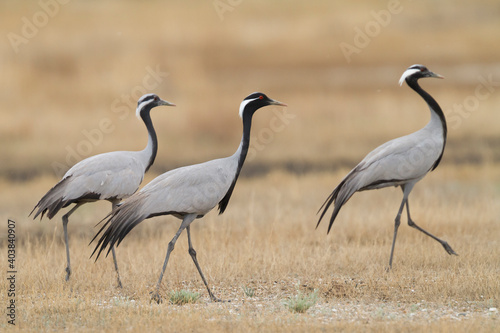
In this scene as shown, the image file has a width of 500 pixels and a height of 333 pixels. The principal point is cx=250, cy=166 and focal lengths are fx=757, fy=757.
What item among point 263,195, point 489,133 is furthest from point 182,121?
point 489,133

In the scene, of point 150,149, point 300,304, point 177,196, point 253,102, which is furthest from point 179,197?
point 150,149

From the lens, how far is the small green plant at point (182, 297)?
22.8 feet

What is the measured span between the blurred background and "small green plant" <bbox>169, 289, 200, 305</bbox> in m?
6.51

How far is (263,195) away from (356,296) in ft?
21.1

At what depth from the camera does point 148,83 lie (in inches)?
841

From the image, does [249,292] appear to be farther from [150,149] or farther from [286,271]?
[150,149]

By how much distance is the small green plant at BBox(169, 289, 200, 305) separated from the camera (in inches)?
274

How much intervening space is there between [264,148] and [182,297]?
11.1 meters

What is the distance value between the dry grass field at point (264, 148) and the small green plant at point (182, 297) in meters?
0.08

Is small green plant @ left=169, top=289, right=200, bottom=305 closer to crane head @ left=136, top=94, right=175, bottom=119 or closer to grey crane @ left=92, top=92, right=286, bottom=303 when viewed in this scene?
grey crane @ left=92, top=92, right=286, bottom=303

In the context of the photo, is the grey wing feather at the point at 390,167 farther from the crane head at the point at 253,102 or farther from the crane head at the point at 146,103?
the crane head at the point at 146,103

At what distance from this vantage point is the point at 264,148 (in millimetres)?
17922

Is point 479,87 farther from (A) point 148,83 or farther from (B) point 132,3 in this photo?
(B) point 132,3

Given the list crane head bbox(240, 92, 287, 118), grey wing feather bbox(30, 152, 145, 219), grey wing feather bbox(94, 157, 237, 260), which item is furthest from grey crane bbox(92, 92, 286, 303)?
grey wing feather bbox(30, 152, 145, 219)
